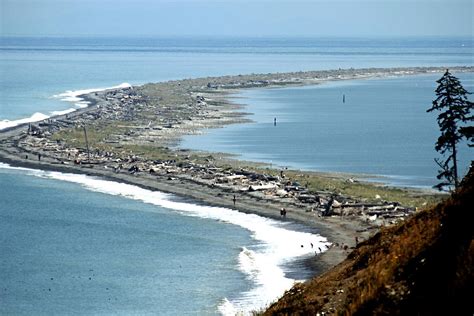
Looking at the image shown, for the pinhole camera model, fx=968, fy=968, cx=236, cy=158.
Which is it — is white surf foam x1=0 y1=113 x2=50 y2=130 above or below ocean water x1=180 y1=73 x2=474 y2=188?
above

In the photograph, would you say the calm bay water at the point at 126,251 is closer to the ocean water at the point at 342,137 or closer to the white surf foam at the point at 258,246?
the white surf foam at the point at 258,246

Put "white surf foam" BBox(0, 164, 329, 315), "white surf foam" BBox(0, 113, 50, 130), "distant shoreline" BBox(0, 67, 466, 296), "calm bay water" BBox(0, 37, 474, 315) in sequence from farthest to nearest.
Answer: "white surf foam" BBox(0, 113, 50, 130)
"distant shoreline" BBox(0, 67, 466, 296)
"calm bay water" BBox(0, 37, 474, 315)
"white surf foam" BBox(0, 164, 329, 315)

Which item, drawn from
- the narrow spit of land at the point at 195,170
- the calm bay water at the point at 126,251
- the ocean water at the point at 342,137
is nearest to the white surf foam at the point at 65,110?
the narrow spit of land at the point at 195,170

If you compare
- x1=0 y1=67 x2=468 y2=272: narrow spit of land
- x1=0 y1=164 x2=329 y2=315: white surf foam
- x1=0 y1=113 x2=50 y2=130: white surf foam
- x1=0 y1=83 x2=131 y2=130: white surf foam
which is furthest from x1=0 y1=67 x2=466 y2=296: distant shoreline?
x1=0 y1=113 x2=50 y2=130: white surf foam

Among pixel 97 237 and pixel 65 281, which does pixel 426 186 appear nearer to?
pixel 97 237

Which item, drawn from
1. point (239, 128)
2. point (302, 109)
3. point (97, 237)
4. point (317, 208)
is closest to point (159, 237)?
point (97, 237)

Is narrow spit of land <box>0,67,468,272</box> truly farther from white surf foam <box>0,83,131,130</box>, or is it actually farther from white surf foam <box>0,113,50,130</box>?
white surf foam <box>0,83,131,130</box>

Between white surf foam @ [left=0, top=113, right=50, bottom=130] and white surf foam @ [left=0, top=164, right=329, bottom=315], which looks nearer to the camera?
white surf foam @ [left=0, top=164, right=329, bottom=315]
